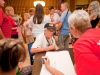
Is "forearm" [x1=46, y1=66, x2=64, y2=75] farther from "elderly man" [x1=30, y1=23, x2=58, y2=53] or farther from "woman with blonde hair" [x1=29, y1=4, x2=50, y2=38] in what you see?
"woman with blonde hair" [x1=29, y1=4, x2=50, y2=38]

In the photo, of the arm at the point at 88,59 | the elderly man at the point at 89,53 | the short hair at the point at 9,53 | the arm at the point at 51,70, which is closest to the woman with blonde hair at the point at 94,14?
the arm at the point at 51,70

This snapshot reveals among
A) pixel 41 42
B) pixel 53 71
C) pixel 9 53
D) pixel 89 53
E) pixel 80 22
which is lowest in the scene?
pixel 53 71

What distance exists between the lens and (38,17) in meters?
3.20

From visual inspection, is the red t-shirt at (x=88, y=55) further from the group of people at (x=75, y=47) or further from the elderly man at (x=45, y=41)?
the elderly man at (x=45, y=41)

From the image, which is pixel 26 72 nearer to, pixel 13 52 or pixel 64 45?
pixel 13 52

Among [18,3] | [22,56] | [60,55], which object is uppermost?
[18,3]

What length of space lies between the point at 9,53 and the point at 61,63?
1.11 meters

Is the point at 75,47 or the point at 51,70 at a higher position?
the point at 75,47

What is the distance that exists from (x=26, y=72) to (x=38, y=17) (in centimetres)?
133

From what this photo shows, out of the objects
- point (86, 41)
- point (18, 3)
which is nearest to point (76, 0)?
point (18, 3)

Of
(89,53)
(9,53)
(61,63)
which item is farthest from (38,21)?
(9,53)

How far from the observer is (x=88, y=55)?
1.26 metres

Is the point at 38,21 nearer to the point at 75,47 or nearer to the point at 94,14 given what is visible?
the point at 94,14

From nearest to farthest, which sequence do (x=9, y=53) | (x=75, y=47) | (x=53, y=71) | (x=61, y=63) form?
(x=9, y=53) → (x=75, y=47) → (x=53, y=71) → (x=61, y=63)
